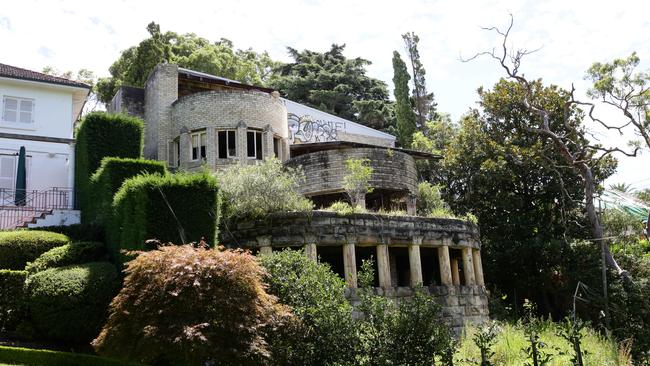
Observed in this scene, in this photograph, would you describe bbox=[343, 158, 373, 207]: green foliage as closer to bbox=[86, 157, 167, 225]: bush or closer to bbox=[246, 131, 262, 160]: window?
bbox=[246, 131, 262, 160]: window

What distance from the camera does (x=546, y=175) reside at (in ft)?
97.6

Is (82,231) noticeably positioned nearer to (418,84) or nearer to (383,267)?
(383,267)

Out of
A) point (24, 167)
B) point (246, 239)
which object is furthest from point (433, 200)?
point (24, 167)

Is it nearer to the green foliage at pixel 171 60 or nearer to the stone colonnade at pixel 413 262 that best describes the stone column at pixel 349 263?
the stone colonnade at pixel 413 262

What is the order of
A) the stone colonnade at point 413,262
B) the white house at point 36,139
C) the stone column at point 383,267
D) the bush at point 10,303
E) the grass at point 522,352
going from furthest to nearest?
the white house at point 36,139, the stone column at point 383,267, the stone colonnade at point 413,262, the grass at point 522,352, the bush at point 10,303

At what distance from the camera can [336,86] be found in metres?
46.0

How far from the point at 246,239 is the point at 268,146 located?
8900 mm

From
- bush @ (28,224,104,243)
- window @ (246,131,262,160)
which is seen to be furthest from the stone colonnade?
window @ (246,131,262,160)

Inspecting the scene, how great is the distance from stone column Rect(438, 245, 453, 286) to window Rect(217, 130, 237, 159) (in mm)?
9994

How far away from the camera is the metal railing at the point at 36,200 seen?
20.9 m

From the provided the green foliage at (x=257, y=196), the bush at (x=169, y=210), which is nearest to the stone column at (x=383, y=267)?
the green foliage at (x=257, y=196)

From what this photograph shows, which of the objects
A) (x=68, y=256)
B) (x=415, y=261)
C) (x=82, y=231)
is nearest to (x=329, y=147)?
(x=415, y=261)

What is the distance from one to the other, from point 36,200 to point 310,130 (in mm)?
15416

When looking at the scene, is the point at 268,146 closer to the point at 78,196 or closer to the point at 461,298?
the point at 78,196
